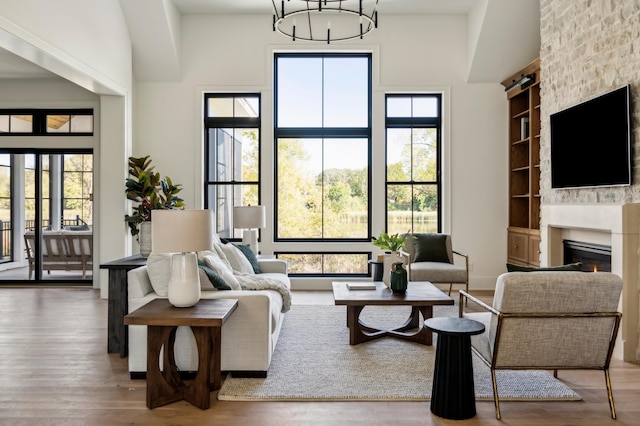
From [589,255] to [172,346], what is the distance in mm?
3841

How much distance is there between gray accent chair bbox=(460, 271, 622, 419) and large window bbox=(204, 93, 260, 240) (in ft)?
16.0

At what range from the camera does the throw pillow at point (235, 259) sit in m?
4.93

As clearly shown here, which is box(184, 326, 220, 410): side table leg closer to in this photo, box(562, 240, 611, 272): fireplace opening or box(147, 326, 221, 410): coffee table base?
box(147, 326, 221, 410): coffee table base

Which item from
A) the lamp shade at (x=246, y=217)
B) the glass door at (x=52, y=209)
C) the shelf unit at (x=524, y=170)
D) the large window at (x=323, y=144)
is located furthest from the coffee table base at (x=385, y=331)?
the glass door at (x=52, y=209)

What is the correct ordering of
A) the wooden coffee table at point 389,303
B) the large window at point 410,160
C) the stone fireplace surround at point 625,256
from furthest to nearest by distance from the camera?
the large window at point 410,160 → the wooden coffee table at point 389,303 → the stone fireplace surround at point 625,256

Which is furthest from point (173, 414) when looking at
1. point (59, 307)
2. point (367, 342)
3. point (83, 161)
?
point (83, 161)

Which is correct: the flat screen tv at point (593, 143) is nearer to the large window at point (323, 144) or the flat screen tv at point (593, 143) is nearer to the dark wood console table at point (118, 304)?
the large window at point (323, 144)

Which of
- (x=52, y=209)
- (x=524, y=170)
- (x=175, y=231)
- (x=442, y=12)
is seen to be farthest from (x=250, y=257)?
(x=442, y=12)

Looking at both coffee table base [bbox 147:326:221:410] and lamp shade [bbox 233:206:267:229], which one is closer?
coffee table base [bbox 147:326:221:410]

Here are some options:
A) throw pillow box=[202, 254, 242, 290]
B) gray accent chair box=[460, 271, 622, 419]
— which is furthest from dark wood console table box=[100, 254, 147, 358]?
gray accent chair box=[460, 271, 622, 419]

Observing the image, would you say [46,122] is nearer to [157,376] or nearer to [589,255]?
[157,376]

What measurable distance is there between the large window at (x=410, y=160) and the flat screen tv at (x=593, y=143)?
84.5 inches

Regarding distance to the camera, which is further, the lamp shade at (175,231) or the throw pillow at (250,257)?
the throw pillow at (250,257)

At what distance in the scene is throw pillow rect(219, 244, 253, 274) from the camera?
194 inches
